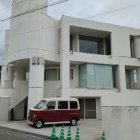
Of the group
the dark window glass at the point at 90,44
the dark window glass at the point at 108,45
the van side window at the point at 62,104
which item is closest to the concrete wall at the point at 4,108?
the van side window at the point at 62,104

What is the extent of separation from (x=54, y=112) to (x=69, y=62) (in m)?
6.55

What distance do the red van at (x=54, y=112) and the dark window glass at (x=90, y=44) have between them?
8634 mm

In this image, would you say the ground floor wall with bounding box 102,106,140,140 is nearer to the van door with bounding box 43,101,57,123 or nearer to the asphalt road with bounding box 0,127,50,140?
the asphalt road with bounding box 0,127,50,140

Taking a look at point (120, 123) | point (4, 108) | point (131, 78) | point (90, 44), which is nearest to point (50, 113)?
point (4, 108)

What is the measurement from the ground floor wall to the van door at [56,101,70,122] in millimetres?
6340

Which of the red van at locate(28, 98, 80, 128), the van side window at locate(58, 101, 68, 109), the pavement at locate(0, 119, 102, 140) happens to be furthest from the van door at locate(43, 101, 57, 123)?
the pavement at locate(0, 119, 102, 140)

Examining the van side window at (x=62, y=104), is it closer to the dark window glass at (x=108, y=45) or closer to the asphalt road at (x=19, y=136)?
the asphalt road at (x=19, y=136)

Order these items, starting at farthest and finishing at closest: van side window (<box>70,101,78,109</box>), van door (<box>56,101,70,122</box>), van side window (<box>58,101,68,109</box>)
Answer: van side window (<box>70,101,78,109</box>)
van side window (<box>58,101,68,109</box>)
van door (<box>56,101,70,122</box>)

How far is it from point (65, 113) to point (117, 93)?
7897 millimetres

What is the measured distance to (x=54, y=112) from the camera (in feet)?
46.6

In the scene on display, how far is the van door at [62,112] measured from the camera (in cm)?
1437

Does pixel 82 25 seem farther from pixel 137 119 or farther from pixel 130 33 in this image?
pixel 137 119

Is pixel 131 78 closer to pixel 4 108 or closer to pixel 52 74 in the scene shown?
pixel 52 74

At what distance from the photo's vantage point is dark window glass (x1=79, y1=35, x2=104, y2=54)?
2225 cm
